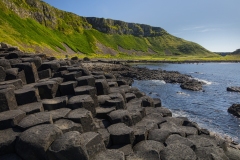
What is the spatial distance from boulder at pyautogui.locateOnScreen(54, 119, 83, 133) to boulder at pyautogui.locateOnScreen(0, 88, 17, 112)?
1.76m

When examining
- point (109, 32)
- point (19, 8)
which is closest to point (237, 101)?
point (19, 8)

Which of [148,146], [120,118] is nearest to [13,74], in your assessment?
[120,118]

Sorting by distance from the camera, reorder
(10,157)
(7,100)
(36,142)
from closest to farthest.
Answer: (36,142) → (10,157) → (7,100)

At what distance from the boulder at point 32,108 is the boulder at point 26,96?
0.77 ft

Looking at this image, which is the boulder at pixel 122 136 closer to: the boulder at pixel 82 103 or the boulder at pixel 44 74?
the boulder at pixel 82 103

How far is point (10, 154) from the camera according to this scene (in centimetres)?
529

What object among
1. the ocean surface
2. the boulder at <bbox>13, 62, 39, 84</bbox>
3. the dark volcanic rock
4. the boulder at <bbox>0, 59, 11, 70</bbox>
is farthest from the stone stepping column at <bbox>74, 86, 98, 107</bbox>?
the dark volcanic rock

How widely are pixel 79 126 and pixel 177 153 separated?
2.98m

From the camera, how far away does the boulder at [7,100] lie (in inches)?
256

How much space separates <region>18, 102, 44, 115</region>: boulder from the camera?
21.8ft

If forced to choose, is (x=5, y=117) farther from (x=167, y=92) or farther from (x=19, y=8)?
(x=19, y=8)

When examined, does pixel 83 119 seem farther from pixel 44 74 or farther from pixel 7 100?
pixel 44 74

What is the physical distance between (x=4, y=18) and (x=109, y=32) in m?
95.7

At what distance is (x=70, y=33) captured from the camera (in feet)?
374
